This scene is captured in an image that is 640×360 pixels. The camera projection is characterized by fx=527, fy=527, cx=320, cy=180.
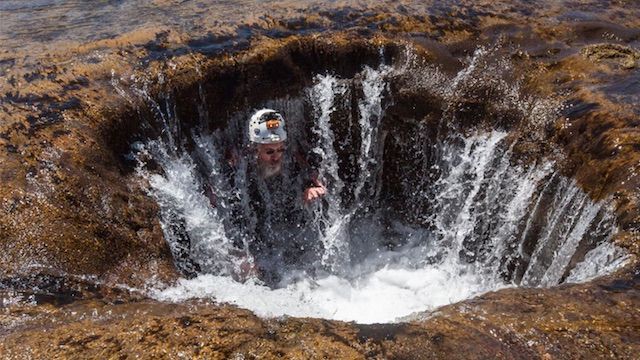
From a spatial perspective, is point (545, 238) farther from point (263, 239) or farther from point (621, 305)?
point (263, 239)

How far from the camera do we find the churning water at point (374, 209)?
15.7ft

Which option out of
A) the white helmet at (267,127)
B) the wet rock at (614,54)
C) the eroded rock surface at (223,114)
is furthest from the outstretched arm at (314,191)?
the wet rock at (614,54)

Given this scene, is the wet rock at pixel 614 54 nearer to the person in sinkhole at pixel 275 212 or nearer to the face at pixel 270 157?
the person in sinkhole at pixel 275 212

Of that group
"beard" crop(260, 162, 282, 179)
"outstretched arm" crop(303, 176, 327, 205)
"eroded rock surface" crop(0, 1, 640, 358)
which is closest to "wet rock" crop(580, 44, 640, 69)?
"eroded rock surface" crop(0, 1, 640, 358)

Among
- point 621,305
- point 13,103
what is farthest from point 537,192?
point 13,103

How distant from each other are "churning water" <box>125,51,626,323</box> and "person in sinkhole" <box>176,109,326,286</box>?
3 cm

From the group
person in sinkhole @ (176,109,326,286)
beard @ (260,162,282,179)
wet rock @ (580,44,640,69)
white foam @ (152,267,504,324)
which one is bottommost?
white foam @ (152,267,504,324)

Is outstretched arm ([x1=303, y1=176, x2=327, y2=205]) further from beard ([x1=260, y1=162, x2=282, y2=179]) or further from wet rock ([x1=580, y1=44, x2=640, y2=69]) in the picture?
wet rock ([x1=580, y1=44, x2=640, y2=69])

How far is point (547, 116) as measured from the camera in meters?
5.05

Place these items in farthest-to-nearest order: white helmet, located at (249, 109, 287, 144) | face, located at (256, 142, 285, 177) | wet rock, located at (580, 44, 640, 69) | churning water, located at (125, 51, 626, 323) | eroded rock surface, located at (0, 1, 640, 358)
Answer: wet rock, located at (580, 44, 640, 69), face, located at (256, 142, 285, 177), white helmet, located at (249, 109, 287, 144), churning water, located at (125, 51, 626, 323), eroded rock surface, located at (0, 1, 640, 358)

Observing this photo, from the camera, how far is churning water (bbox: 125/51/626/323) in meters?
4.78

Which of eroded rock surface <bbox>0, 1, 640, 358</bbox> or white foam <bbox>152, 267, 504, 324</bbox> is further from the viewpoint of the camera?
white foam <bbox>152, 267, 504, 324</bbox>

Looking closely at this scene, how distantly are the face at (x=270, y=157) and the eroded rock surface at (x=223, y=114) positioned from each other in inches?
24.7

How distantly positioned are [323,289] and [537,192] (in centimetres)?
245
